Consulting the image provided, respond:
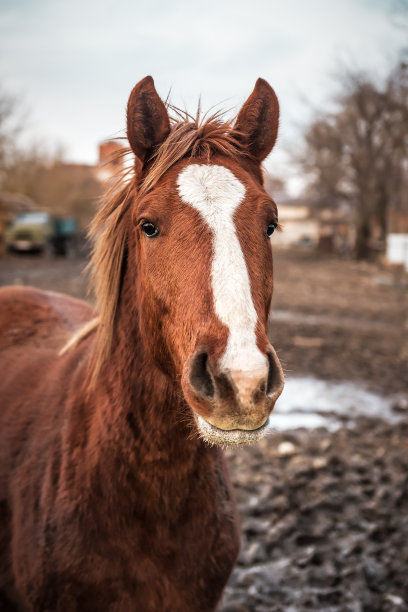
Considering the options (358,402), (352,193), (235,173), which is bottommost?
(358,402)

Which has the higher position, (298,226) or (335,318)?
(298,226)

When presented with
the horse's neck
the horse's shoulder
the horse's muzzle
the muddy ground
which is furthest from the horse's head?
the horse's shoulder

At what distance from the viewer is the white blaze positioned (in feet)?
4.21

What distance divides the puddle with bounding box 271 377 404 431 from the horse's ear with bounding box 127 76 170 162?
3750mm

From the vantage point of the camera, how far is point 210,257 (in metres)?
1.48

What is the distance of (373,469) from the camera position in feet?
13.7

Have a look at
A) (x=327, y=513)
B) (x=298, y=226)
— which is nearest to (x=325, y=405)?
(x=327, y=513)

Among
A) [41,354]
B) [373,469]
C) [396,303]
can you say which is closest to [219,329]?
[41,354]

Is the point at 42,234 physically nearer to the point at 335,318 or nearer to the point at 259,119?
the point at 335,318

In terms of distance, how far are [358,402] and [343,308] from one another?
6462 millimetres

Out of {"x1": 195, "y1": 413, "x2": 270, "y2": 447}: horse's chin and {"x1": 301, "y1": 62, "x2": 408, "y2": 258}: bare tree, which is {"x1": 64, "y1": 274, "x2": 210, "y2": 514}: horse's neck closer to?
{"x1": 195, "y1": 413, "x2": 270, "y2": 447}: horse's chin

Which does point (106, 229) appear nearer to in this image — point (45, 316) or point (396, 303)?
point (45, 316)

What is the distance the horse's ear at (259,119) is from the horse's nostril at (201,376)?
0.98 meters

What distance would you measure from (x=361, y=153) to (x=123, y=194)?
2956 centimetres
